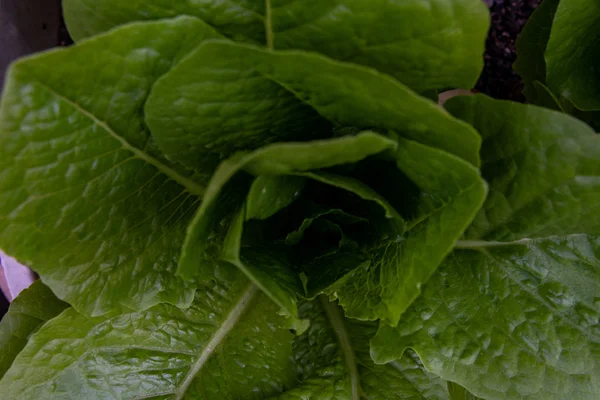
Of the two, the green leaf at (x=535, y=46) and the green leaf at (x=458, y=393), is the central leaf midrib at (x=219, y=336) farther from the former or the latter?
the green leaf at (x=535, y=46)

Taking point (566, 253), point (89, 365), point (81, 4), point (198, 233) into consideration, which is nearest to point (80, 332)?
point (89, 365)

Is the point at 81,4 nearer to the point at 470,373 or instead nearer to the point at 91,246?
the point at 91,246

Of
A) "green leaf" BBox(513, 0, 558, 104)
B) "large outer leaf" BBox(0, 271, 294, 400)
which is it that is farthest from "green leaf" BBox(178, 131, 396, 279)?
"green leaf" BBox(513, 0, 558, 104)

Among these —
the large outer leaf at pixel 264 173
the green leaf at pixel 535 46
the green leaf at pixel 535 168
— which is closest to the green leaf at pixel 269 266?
the large outer leaf at pixel 264 173

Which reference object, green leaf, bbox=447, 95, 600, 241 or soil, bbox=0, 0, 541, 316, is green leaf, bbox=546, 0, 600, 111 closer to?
green leaf, bbox=447, 95, 600, 241

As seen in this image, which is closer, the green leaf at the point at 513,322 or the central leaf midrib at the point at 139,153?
the central leaf midrib at the point at 139,153

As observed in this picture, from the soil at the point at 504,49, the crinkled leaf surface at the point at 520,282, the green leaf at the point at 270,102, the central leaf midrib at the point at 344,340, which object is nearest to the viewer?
the green leaf at the point at 270,102

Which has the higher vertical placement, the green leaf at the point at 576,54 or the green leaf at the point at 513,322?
the green leaf at the point at 576,54

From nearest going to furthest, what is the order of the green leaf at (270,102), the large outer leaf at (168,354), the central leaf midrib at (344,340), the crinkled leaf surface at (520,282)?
the green leaf at (270,102) < the crinkled leaf surface at (520,282) < the large outer leaf at (168,354) < the central leaf midrib at (344,340)
